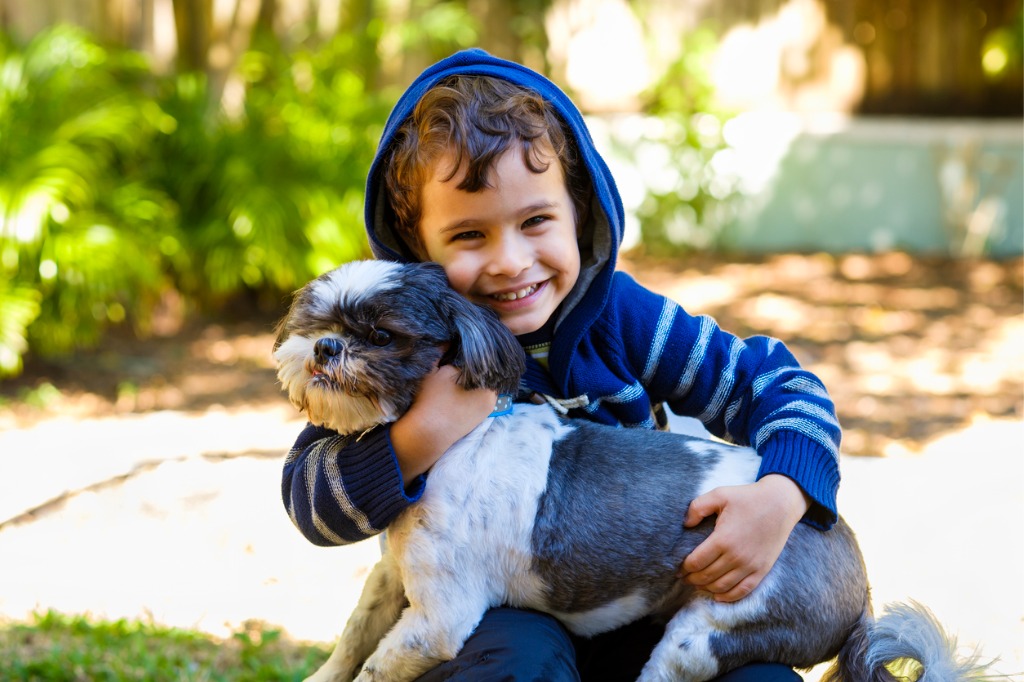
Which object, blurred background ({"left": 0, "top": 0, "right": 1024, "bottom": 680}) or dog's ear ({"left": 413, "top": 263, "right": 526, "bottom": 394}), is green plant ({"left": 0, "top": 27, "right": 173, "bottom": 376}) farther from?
dog's ear ({"left": 413, "top": 263, "right": 526, "bottom": 394})

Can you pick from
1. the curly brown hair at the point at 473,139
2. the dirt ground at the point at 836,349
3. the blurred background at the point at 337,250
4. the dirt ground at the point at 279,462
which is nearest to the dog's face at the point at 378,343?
the curly brown hair at the point at 473,139

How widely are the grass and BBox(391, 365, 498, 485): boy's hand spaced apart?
1.26 meters

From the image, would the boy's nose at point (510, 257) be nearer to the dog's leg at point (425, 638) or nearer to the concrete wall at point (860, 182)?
the dog's leg at point (425, 638)

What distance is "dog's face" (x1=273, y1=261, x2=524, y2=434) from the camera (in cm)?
221

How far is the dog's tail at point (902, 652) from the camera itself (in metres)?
2.32

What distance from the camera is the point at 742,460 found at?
2.54 metres

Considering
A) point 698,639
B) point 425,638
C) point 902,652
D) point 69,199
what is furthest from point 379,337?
point 69,199

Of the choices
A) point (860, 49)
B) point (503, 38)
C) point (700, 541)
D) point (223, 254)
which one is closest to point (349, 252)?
point (223, 254)

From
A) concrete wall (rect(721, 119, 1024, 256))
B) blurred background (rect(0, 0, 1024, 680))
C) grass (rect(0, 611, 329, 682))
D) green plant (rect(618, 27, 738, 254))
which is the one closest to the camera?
grass (rect(0, 611, 329, 682))

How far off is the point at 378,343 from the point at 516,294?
17.5 inches

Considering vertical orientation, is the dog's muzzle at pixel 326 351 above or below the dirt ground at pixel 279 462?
above

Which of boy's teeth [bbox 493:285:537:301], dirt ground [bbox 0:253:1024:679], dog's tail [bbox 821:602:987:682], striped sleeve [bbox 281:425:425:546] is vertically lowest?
Result: dirt ground [bbox 0:253:1024:679]

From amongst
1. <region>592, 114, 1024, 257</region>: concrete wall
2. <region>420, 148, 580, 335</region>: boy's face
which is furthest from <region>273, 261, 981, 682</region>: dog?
<region>592, 114, 1024, 257</region>: concrete wall

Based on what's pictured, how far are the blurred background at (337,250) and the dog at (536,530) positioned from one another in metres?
1.30
